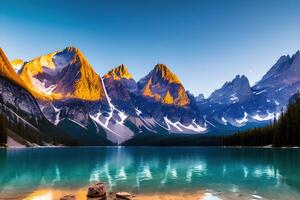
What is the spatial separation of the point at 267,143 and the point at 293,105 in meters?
26.6

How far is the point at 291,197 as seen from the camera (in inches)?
1079

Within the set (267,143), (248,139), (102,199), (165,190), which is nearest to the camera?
(102,199)

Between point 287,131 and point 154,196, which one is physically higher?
point 287,131

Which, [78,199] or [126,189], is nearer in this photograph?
[78,199]

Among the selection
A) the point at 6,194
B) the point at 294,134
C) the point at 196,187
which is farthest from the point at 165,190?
the point at 294,134

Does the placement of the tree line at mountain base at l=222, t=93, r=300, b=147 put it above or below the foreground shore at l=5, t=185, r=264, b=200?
above

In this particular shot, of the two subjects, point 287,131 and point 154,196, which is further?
point 287,131

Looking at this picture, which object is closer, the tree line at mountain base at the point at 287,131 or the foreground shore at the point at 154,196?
the foreground shore at the point at 154,196

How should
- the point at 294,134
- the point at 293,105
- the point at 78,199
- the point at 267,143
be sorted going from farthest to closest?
the point at 267,143, the point at 293,105, the point at 294,134, the point at 78,199

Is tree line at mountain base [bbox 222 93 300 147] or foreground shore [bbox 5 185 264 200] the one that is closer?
foreground shore [bbox 5 185 264 200]

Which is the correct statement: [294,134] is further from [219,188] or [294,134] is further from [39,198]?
[39,198]

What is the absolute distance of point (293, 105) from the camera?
530 feet

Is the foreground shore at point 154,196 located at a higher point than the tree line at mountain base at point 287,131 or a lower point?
lower

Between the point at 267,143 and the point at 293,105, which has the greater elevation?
the point at 293,105
